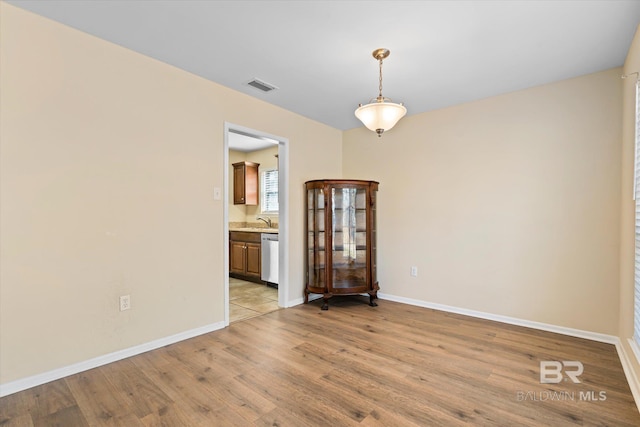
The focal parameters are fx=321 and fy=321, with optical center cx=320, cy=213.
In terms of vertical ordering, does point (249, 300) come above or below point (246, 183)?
below

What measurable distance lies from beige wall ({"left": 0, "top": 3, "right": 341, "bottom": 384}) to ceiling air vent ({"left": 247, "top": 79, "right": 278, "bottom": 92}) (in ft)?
0.99

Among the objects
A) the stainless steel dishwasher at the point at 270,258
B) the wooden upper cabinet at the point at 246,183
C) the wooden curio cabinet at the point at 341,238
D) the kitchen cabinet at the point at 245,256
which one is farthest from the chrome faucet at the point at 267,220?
the wooden curio cabinet at the point at 341,238

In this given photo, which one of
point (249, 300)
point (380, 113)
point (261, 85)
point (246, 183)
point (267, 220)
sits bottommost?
point (249, 300)

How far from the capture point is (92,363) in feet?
7.79

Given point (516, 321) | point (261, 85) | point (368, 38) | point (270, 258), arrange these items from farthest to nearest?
point (270, 258) → point (516, 321) → point (261, 85) → point (368, 38)

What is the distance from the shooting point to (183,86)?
2904mm

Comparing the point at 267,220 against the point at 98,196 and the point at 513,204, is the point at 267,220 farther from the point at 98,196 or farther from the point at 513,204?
the point at 513,204

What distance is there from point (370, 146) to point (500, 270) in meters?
2.26

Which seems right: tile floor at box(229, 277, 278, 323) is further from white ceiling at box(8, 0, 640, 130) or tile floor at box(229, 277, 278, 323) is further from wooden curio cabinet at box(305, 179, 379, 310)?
white ceiling at box(8, 0, 640, 130)

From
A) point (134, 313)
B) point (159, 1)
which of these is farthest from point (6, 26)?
point (134, 313)

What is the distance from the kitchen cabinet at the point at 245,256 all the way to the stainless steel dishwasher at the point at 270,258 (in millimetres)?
159

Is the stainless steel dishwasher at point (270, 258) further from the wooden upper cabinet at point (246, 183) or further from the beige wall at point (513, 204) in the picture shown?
the beige wall at point (513, 204)

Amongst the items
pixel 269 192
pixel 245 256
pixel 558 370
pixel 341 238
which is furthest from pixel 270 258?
pixel 558 370

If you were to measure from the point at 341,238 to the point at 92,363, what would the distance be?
270 cm
